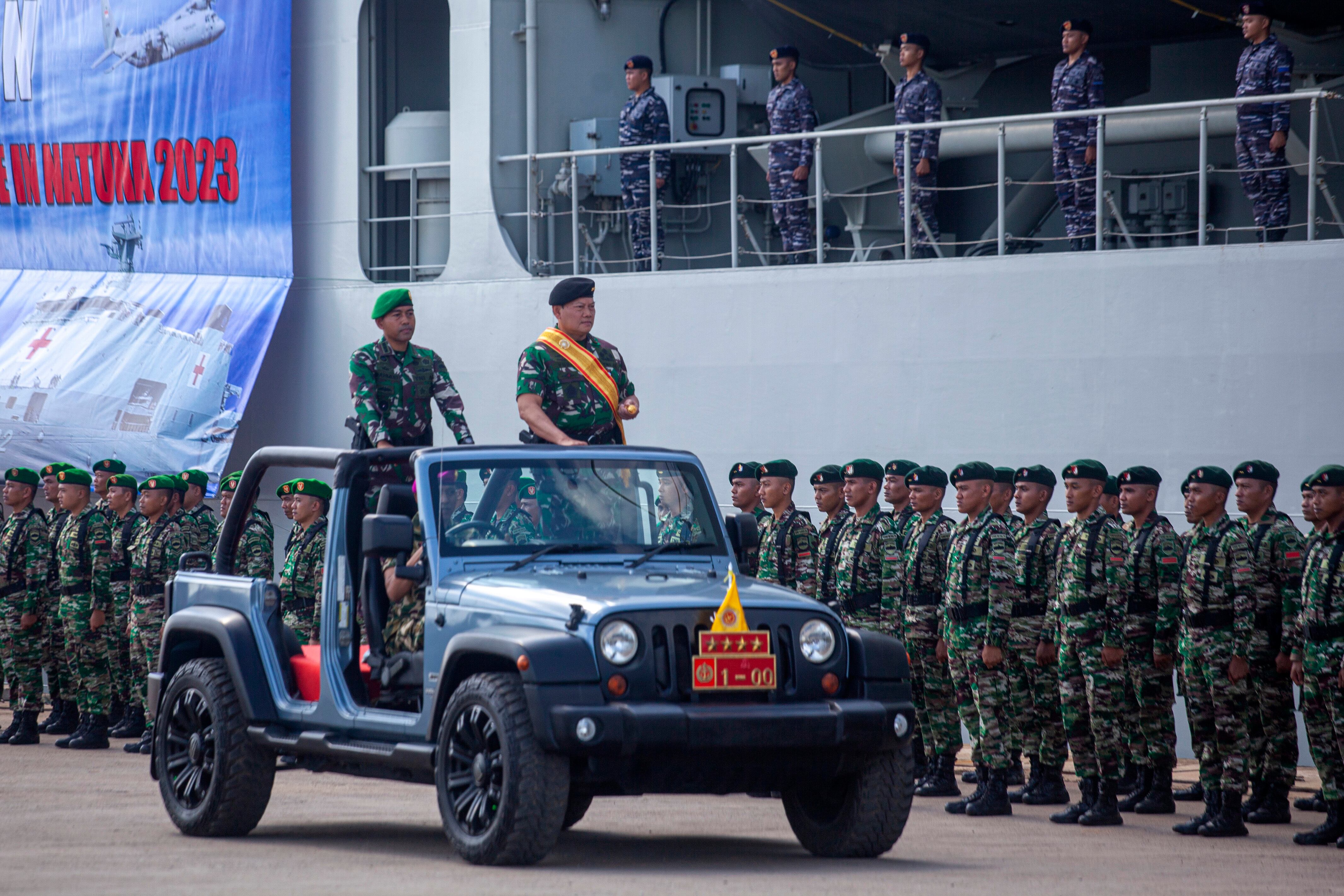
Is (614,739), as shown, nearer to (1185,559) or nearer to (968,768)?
(1185,559)

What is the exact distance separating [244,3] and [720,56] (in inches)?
141

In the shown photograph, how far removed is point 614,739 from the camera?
5.82 meters

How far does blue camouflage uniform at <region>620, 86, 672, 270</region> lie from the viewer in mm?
13078

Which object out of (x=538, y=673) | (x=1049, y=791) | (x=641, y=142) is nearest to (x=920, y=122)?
(x=641, y=142)

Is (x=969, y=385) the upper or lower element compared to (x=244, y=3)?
lower

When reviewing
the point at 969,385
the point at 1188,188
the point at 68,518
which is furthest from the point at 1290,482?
the point at 68,518

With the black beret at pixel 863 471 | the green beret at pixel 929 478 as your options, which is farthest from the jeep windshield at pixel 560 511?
the black beret at pixel 863 471

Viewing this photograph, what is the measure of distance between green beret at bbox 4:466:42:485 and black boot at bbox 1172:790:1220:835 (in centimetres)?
784

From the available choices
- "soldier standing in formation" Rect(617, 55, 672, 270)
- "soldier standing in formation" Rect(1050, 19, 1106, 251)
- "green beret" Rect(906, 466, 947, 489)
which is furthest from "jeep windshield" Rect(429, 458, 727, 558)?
"soldier standing in formation" Rect(617, 55, 672, 270)

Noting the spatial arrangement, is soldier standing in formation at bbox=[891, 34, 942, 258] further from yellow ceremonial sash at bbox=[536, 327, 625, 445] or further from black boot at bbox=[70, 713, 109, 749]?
black boot at bbox=[70, 713, 109, 749]

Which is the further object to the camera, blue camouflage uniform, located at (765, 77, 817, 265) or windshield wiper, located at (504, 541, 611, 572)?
blue camouflage uniform, located at (765, 77, 817, 265)

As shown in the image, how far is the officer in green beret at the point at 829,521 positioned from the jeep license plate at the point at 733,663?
3.40 m

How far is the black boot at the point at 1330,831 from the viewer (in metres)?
7.25

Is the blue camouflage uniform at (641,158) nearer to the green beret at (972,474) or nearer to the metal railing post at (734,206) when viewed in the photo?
the metal railing post at (734,206)
